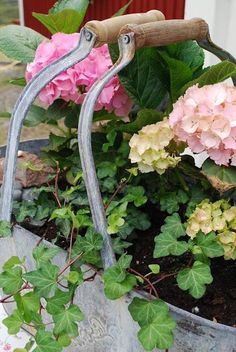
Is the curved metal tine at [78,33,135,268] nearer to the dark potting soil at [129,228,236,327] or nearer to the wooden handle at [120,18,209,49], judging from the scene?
the wooden handle at [120,18,209,49]

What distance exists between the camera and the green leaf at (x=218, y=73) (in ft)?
2.72

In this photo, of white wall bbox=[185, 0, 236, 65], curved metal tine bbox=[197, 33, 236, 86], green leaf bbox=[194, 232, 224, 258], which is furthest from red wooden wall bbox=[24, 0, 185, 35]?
green leaf bbox=[194, 232, 224, 258]

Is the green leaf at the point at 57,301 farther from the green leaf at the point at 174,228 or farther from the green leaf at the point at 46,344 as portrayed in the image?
the green leaf at the point at 174,228

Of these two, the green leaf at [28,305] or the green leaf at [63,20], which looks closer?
the green leaf at [28,305]

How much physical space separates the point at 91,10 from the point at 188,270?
7.83 feet

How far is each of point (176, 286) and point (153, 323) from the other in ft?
0.59

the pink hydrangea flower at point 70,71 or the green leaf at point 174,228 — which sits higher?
the pink hydrangea flower at point 70,71

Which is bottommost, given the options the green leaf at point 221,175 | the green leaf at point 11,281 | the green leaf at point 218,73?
the green leaf at point 11,281

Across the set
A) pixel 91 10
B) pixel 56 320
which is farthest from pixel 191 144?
pixel 91 10

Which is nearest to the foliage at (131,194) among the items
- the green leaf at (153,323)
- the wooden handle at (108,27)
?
the green leaf at (153,323)

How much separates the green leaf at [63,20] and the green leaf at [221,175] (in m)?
0.42

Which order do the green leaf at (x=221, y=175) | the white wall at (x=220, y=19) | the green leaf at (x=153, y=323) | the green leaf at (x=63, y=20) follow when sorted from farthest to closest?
the white wall at (x=220, y=19) → the green leaf at (x=63, y=20) → the green leaf at (x=221, y=175) → the green leaf at (x=153, y=323)

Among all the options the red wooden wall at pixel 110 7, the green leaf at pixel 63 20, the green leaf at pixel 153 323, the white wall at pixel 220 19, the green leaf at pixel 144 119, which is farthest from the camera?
the red wooden wall at pixel 110 7

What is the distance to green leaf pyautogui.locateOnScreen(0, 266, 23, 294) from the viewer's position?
0.69m
